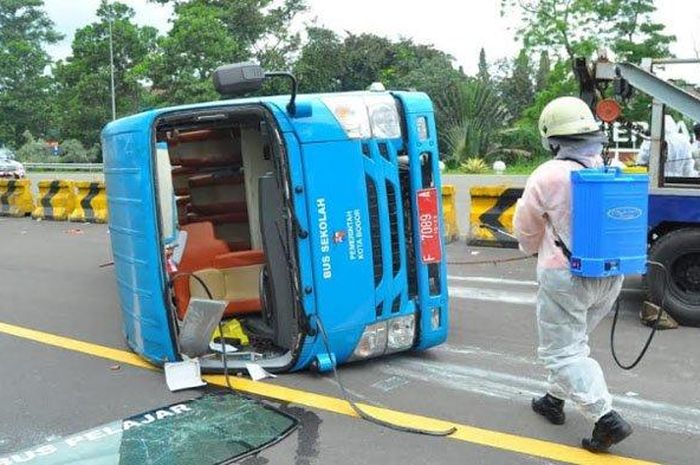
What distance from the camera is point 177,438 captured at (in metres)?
4.00

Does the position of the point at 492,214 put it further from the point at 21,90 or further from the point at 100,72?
the point at 21,90

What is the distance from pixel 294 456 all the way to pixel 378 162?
1965 mm

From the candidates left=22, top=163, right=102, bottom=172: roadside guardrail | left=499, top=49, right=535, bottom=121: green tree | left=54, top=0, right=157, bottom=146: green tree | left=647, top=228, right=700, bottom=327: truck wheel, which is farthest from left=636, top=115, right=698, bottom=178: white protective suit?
left=54, top=0, right=157, bottom=146: green tree

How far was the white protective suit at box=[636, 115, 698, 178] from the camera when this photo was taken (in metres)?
7.00

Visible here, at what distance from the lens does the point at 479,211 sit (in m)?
10.5

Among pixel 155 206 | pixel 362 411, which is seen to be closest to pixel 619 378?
A: pixel 362 411

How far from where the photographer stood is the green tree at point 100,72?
4388 cm

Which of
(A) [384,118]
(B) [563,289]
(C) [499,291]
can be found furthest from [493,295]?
(B) [563,289]

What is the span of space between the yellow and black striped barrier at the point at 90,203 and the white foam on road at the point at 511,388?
10608 mm

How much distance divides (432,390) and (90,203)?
11.5 meters

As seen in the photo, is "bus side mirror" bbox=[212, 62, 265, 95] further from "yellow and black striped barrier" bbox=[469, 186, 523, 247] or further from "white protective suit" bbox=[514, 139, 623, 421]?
"yellow and black striped barrier" bbox=[469, 186, 523, 247]

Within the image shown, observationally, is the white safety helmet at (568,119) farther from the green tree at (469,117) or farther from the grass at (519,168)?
the green tree at (469,117)

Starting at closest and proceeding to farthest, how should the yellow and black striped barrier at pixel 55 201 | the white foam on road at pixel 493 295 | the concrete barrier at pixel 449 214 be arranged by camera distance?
the white foam on road at pixel 493 295, the concrete barrier at pixel 449 214, the yellow and black striped barrier at pixel 55 201

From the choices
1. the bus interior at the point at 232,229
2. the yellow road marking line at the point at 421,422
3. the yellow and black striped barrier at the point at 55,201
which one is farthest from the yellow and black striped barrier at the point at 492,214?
the yellow and black striped barrier at the point at 55,201
